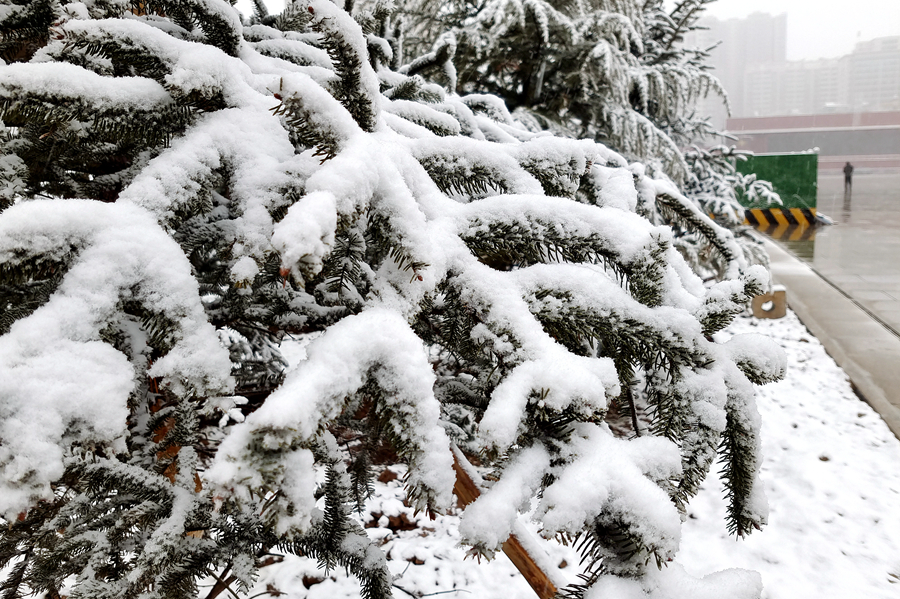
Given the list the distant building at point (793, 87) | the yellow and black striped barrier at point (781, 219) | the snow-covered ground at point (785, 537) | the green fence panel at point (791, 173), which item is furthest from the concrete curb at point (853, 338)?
the distant building at point (793, 87)

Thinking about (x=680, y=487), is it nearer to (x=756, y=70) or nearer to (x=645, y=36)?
(x=645, y=36)

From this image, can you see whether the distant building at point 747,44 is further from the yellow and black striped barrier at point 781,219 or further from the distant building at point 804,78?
the yellow and black striped barrier at point 781,219

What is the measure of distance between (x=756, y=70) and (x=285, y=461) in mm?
92470

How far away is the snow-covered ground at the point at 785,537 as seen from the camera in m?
2.04

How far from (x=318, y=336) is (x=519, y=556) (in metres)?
0.76

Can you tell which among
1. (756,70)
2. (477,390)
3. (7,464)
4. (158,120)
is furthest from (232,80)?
(756,70)

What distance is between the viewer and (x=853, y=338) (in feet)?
15.0

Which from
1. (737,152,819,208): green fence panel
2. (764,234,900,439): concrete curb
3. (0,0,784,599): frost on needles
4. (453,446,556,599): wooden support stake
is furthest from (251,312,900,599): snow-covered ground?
(737,152,819,208): green fence panel

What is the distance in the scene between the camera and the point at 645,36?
452 cm

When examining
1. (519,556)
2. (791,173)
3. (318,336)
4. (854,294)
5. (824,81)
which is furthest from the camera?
(824,81)

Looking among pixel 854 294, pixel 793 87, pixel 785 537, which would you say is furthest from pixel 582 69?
pixel 793 87

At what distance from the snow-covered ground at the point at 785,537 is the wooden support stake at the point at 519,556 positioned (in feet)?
2.38

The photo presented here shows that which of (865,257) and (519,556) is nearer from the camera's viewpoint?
(519,556)

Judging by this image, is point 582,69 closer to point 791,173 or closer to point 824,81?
point 791,173
